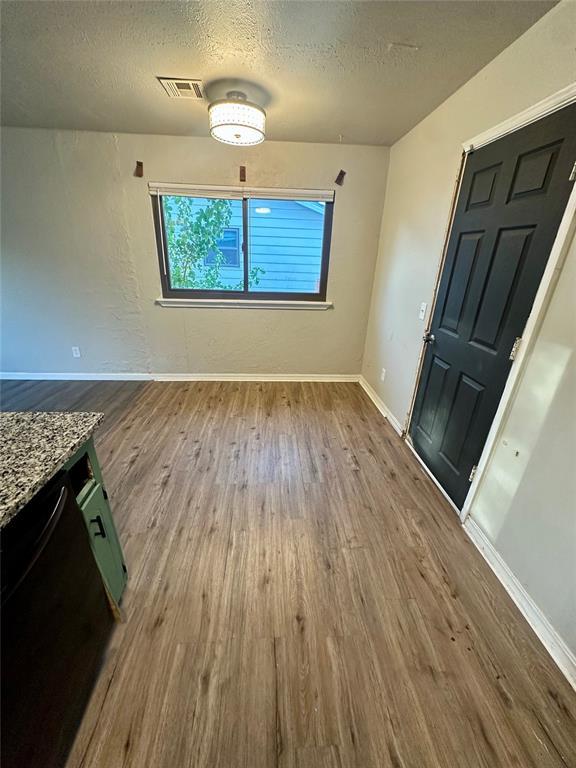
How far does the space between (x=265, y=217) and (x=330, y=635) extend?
11.1 ft

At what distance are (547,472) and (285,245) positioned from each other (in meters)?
2.93

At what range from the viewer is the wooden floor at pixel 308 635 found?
951 mm

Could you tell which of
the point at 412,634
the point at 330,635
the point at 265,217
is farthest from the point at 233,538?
the point at 265,217

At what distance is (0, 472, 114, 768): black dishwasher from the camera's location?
2.10ft

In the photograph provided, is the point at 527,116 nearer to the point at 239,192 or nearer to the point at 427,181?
the point at 427,181

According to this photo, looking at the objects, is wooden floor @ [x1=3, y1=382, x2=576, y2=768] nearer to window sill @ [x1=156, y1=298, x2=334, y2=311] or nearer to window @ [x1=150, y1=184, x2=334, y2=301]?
window sill @ [x1=156, y1=298, x2=334, y2=311]

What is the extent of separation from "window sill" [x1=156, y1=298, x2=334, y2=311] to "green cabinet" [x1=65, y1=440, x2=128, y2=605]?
8.10 feet

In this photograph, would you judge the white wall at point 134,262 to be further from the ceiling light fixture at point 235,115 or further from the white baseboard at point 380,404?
the ceiling light fixture at point 235,115

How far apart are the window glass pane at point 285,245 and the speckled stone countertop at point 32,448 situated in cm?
261

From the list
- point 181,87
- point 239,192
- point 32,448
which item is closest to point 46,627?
point 32,448

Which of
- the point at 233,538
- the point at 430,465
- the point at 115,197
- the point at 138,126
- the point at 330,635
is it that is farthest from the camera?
the point at 115,197

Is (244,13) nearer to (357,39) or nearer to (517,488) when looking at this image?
(357,39)

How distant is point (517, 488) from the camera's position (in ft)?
4.62

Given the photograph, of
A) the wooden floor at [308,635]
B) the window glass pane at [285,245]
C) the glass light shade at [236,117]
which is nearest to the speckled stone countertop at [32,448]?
the wooden floor at [308,635]
